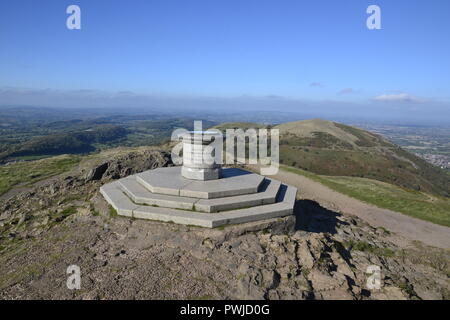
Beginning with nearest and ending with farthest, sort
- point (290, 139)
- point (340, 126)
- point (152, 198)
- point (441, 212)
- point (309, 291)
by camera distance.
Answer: point (309, 291), point (152, 198), point (441, 212), point (290, 139), point (340, 126)

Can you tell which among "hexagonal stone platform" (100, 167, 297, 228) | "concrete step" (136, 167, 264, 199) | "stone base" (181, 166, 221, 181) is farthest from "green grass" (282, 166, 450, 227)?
"stone base" (181, 166, 221, 181)

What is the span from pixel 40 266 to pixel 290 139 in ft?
157

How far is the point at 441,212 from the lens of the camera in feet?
46.2

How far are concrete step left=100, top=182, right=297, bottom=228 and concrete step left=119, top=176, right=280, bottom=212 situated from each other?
0.57ft

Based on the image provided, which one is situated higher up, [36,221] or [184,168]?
[184,168]

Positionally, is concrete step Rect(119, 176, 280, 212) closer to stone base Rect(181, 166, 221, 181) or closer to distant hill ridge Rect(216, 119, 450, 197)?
stone base Rect(181, 166, 221, 181)

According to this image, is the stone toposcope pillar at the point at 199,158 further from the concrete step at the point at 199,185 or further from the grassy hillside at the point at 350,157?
the grassy hillside at the point at 350,157

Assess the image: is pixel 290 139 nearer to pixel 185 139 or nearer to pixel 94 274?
pixel 185 139

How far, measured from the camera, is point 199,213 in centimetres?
765

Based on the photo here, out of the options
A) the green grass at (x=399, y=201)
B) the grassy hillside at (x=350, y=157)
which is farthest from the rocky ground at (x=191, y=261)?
the grassy hillside at (x=350, y=157)

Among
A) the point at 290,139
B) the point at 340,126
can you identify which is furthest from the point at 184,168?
the point at 340,126

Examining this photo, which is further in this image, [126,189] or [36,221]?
[126,189]

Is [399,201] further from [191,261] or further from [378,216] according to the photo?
[191,261]

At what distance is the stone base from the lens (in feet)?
31.6
